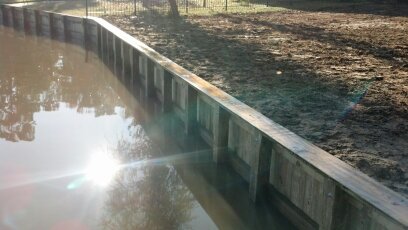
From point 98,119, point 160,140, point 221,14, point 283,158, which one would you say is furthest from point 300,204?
point 221,14

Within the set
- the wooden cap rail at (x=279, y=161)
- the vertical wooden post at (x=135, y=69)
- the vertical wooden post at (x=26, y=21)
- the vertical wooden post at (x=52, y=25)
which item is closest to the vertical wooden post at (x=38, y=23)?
the vertical wooden post at (x=26, y=21)

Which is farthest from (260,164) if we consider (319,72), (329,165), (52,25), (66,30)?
(52,25)

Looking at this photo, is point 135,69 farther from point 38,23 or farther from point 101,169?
point 38,23

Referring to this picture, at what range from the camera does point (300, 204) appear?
5.83m

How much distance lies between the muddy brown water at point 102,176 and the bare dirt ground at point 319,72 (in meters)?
1.47

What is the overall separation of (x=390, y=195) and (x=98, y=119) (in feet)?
26.1

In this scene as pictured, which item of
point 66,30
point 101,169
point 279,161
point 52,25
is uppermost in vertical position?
point 52,25

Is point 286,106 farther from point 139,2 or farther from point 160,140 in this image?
point 139,2

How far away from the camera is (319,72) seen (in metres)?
10.6

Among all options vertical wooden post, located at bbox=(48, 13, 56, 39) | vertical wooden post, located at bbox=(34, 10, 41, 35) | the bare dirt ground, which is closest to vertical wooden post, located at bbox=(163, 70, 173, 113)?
the bare dirt ground

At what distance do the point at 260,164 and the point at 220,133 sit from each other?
1370 mm

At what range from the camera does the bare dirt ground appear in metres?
6.76

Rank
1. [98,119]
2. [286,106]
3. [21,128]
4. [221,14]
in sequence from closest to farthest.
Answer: [286,106] < [21,128] < [98,119] < [221,14]

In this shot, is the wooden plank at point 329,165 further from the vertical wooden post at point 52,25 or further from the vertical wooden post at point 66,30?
the vertical wooden post at point 52,25
